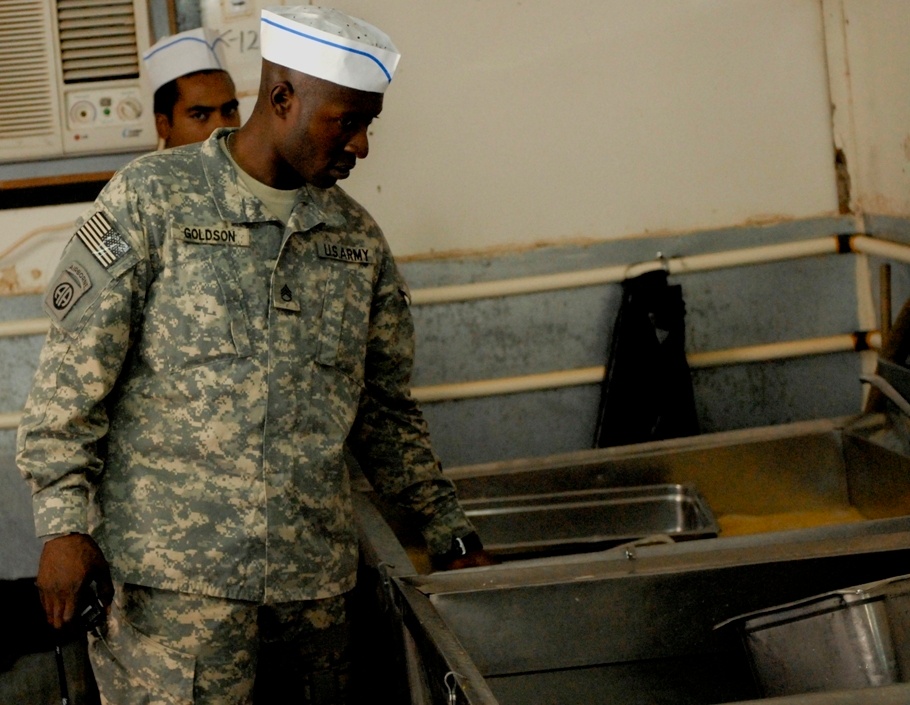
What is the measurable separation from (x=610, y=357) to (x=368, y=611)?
1.02 m

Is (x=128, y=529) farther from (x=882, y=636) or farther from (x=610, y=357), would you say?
(x=610, y=357)

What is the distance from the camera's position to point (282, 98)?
153 cm

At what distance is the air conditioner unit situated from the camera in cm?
263

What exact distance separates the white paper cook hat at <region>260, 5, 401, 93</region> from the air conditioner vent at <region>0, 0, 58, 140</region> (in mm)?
1294

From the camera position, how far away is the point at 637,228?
271 centimetres

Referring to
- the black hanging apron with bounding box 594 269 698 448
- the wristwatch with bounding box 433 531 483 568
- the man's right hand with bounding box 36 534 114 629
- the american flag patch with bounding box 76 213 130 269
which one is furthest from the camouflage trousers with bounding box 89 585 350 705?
the black hanging apron with bounding box 594 269 698 448

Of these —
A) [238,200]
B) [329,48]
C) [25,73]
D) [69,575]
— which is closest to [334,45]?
[329,48]

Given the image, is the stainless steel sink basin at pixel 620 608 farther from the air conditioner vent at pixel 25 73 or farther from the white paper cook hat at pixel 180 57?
the air conditioner vent at pixel 25 73

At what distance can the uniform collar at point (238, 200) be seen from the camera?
61.7 inches

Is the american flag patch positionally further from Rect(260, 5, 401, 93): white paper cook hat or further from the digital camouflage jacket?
Rect(260, 5, 401, 93): white paper cook hat

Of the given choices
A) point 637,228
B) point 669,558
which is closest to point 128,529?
point 669,558

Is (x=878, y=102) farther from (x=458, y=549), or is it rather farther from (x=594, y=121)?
(x=458, y=549)

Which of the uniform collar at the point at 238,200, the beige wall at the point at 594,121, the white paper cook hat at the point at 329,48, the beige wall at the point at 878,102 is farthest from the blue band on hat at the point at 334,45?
the beige wall at the point at 878,102

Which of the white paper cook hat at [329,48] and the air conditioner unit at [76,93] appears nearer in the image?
the white paper cook hat at [329,48]
